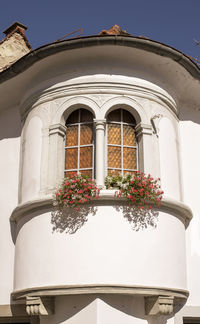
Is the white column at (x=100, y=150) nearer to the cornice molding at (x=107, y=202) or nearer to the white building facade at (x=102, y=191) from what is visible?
the white building facade at (x=102, y=191)

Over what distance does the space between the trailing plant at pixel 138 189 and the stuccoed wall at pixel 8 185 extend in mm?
2506

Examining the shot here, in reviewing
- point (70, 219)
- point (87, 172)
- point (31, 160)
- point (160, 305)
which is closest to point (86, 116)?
point (87, 172)

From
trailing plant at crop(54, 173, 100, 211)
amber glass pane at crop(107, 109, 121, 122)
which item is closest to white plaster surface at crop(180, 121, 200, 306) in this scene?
amber glass pane at crop(107, 109, 121, 122)

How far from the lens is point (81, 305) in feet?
25.9

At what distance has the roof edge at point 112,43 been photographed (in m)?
8.84

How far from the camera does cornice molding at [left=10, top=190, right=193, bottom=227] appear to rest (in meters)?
8.09

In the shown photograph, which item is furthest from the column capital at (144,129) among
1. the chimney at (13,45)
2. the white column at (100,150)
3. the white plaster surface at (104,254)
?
the chimney at (13,45)

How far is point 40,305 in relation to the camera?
7973 mm

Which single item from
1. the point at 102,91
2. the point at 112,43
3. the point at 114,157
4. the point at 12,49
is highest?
the point at 12,49

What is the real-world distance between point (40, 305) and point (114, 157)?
2.89 m

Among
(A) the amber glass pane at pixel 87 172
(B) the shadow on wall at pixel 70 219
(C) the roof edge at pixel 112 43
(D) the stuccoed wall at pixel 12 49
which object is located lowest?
(B) the shadow on wall at pixel 70 219

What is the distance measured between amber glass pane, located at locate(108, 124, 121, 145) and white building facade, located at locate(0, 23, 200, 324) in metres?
0.11

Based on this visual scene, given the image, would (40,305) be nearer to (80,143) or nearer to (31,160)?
(31,160)

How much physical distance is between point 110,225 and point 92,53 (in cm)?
335
